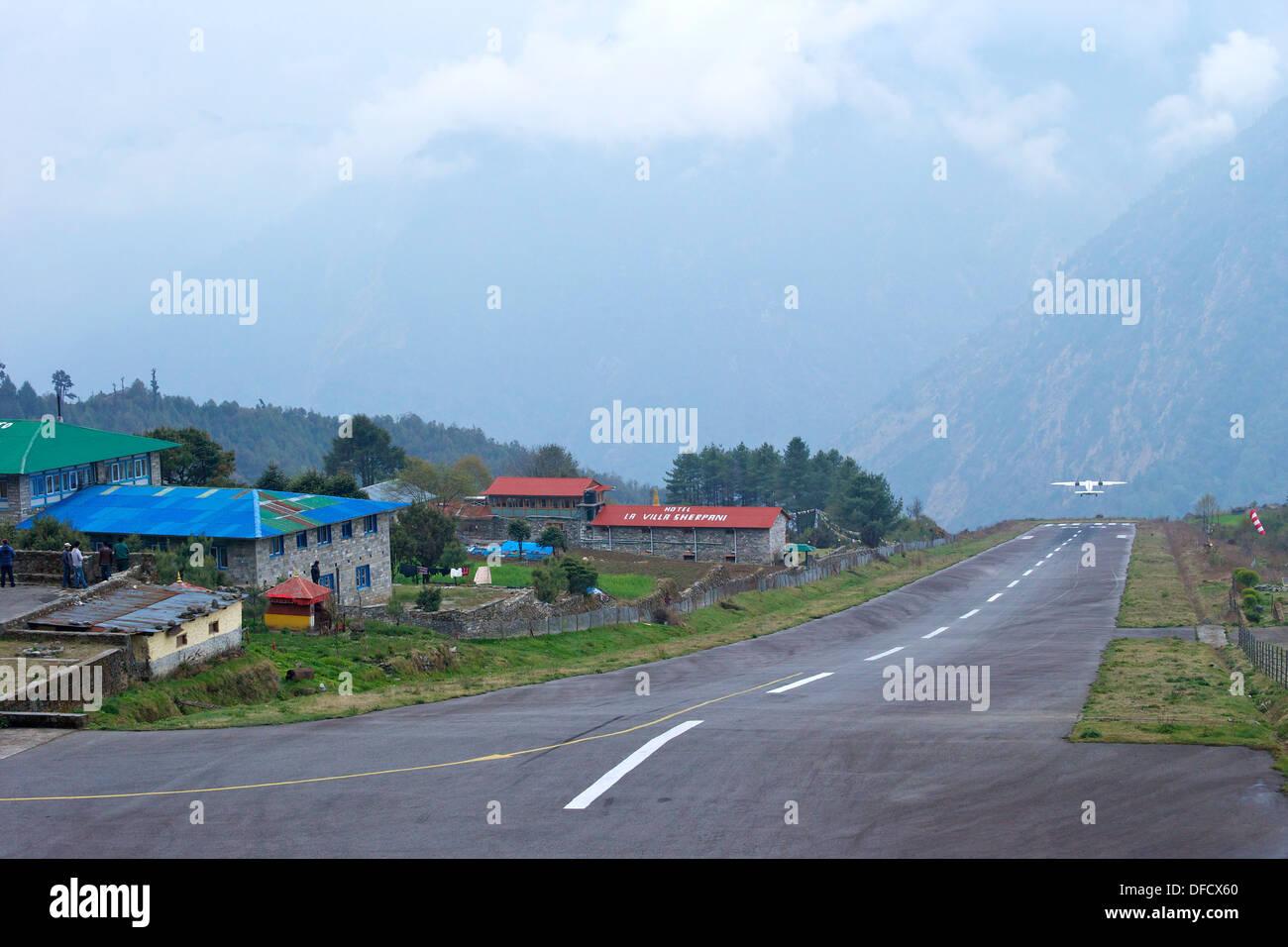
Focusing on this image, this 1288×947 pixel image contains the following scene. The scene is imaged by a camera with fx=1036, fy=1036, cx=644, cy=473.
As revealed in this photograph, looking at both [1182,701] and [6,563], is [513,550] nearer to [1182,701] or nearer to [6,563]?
[6,563]

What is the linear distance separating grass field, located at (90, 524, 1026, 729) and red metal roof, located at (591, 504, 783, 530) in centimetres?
2689

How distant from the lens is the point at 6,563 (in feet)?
118

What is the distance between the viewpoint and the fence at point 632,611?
4506cm

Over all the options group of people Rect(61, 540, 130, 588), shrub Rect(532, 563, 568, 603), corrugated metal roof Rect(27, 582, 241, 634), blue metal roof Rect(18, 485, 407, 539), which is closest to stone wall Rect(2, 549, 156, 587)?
group of people Rect(61, 540, 130, 588)

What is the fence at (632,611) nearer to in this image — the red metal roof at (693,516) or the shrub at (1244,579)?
the red metal roof at (693,516)

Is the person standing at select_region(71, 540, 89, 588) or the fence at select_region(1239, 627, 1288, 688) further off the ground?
the person standing at select_region(71, 540, 89, 588)

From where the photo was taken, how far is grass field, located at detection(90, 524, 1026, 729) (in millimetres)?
26906

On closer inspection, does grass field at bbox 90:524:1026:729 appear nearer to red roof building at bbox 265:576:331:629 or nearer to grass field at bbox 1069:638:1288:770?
red roof building at bbox 265:576:331:629

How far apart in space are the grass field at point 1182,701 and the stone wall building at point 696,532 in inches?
1925

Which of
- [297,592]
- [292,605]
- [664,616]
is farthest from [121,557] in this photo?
[664,616]

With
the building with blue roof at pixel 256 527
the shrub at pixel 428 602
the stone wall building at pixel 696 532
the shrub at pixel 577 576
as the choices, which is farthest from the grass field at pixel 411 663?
the stone wall building at pixel 696 532

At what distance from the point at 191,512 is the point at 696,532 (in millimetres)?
51196

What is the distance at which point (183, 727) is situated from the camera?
24922 mm

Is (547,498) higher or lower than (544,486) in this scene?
lower
